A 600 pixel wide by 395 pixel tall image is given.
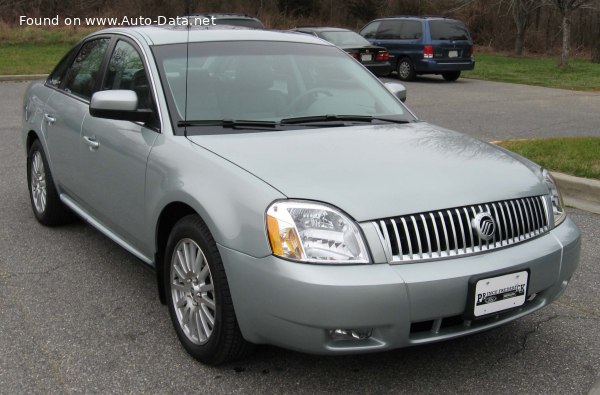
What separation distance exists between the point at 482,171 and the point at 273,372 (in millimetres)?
1387

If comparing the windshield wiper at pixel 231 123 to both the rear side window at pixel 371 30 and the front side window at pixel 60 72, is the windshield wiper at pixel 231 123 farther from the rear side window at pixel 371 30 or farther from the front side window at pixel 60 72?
the rear side window at pixel 371 30

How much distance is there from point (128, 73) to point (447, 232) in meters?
2.37

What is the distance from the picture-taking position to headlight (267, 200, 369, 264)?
9.65ft

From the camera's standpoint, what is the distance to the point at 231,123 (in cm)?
393

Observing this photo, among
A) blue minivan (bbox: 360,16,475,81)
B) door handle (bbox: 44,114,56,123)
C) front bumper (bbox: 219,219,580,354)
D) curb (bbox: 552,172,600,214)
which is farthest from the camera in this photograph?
blue minivan (bbox: 360,16,475,81)

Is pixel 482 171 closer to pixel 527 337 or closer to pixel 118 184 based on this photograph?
pixel 527 337

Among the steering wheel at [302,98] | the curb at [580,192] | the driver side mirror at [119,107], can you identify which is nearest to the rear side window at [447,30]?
the curb at [580,192]

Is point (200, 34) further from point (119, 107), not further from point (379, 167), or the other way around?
point (379, 167)

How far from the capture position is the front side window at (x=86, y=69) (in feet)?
16.2

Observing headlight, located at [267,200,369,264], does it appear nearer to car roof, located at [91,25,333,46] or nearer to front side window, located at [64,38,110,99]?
car roof, located at [91,25,333,46]

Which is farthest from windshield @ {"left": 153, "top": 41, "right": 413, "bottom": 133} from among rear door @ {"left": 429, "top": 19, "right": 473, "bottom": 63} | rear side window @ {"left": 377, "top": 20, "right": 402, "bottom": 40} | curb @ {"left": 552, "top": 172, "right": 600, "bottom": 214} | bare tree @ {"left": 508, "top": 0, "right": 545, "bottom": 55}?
bare tree @ {"left": 508, "top": 0, "right": 545, "bottom": 55}

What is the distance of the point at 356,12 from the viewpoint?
4628cm

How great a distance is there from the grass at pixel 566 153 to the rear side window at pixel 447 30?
11957mm

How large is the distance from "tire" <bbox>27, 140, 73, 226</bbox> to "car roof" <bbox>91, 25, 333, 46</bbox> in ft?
4.39
